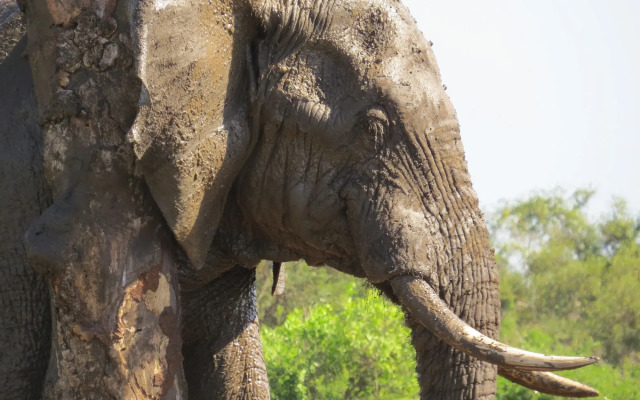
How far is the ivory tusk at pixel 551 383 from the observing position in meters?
3.53

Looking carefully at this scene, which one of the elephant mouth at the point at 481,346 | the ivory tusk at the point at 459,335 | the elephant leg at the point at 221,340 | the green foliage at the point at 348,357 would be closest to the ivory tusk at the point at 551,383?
the elephant mouth at the point at 481,346

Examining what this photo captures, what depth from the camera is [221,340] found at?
4793 millimetres

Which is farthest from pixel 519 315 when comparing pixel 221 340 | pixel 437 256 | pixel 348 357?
pixel 437 256

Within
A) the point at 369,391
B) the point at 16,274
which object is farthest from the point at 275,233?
the point at 369,391

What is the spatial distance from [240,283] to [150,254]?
119 cm

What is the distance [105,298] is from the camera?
141 inches

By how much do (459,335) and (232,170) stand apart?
0.90 m

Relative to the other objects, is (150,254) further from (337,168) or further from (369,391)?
(369,391)

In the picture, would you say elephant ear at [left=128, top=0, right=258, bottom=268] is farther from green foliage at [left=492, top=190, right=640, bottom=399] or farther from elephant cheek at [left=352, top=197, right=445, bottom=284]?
green foliage at [left=492, top=190, right=640, bottom=399]

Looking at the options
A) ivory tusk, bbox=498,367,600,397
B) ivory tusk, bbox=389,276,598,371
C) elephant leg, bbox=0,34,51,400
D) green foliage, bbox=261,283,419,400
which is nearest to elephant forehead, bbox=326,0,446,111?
ivory tusk, bbox=389,276,598,371

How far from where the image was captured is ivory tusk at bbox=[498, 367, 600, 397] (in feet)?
11.6

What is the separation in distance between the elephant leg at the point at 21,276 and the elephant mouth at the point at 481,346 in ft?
3.65

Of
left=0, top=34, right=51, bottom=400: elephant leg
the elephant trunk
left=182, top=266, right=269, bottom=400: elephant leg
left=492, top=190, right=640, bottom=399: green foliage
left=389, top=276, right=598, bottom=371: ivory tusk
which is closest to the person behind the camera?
left=389, top=276, right=598, bottom=371: ivory tusk

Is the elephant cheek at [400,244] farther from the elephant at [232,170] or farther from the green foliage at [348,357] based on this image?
the green foliage at [348,357]
